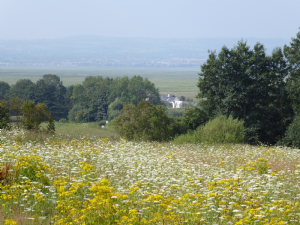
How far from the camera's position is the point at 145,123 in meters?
27.1

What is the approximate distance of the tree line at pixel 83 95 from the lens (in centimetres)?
9688

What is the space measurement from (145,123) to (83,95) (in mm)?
78695

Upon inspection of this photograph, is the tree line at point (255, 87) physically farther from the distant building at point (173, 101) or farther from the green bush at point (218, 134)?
the distant building at point (173, 101)

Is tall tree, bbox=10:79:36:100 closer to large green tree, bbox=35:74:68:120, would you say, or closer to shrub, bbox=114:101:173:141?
large green tree, bbox=35:74:68:120

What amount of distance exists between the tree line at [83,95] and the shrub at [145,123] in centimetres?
6397

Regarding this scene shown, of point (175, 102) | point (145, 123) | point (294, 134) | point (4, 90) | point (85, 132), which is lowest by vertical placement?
point (175, 102)

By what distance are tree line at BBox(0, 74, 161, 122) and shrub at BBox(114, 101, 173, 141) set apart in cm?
6397

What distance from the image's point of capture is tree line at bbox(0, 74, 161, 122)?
318 feet

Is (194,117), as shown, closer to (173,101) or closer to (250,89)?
(250,89)

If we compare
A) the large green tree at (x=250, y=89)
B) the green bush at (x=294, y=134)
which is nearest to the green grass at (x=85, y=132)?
the large green tree at (x=250, y=89)

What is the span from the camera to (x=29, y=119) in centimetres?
2162

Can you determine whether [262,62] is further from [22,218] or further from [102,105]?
[102,105]

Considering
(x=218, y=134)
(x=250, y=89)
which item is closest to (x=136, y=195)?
(x=218, y=134)

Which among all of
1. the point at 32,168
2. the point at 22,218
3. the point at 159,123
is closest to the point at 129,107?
the point at 159,123
